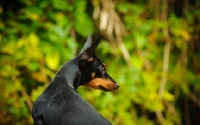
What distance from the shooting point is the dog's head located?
264 cm

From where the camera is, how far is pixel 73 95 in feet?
8.03

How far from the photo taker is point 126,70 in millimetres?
4684

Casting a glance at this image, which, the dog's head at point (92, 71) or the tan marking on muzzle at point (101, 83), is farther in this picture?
the tan marking on muzzle at point (101, 83)

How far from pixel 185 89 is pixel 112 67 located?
98 centimetres

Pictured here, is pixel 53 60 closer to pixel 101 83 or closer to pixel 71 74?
pixel 101 83

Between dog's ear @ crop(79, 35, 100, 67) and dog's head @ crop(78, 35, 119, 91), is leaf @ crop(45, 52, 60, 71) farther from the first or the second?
dog's ear @ crop(79, 35, 100, 67)

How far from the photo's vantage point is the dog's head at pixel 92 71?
2637 millimetres

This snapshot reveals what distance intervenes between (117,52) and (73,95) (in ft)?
8.47

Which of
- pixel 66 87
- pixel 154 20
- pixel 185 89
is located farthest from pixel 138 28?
pixel 66 87

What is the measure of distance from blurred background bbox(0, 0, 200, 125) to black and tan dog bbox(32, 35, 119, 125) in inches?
66.0

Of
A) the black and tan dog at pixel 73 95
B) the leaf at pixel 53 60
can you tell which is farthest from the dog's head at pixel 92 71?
the leaf at pixel 53 60

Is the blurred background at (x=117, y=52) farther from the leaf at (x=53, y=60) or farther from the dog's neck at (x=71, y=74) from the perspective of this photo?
the dog's neck at (x=71, y=74)

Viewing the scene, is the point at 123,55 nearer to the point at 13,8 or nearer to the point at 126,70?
the point at 126,70

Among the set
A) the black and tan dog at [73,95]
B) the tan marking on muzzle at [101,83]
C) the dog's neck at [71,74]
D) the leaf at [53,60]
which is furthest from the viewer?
the leaf at [53,60]
